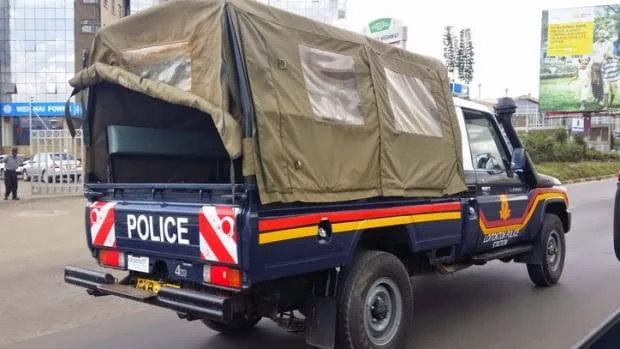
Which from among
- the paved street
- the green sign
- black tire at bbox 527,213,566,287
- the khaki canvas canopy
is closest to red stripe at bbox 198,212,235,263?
the khaki canvas canopy

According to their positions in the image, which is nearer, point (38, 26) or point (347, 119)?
point (347, 119)

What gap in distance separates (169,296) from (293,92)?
1.62 m

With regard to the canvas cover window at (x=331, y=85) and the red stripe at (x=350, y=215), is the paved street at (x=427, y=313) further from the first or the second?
the canvas cover window at (x=331, y=85)

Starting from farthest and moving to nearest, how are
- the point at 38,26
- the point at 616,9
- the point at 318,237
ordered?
the point at 38,26, the point at 616,9, the point at 318,237

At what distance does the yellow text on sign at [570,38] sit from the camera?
4519cm

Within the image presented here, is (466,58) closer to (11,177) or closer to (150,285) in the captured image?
(11,177)

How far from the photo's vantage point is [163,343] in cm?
550

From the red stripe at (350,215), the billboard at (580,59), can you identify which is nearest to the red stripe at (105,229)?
the red stripe at (350,215)

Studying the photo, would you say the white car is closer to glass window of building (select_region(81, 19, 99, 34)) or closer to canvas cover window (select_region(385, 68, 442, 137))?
canvas cover window (select_region(385, 68, 442, 137))

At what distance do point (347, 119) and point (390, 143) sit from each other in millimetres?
497

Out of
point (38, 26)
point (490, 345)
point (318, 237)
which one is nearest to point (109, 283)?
point (318, 237)

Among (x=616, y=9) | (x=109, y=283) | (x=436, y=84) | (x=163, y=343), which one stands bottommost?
(x=163, y=343)

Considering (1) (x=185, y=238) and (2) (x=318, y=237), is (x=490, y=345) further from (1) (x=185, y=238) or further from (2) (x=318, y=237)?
(1) (x=185, y=238)

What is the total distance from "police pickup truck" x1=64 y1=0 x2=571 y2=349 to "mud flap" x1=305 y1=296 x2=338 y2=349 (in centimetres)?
1
